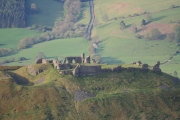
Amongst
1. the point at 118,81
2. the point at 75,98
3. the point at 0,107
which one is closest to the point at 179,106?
the point at 118,81

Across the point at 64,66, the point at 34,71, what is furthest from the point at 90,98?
the point at 34,71

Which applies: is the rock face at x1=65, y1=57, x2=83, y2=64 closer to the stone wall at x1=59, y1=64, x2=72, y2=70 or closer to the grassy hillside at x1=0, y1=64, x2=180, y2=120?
the stone wall at x1=59, y1=64, x2=72, y2=70

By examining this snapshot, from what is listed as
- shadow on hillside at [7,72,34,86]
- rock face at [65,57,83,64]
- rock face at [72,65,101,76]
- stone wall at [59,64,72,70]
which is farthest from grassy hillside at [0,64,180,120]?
rock face at [65,57,83,64]

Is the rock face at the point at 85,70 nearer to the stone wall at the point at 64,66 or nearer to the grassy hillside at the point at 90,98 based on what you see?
the grassy hillside at the point at 90,98

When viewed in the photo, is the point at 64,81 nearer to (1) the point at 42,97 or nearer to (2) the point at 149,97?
(1) the point at 42,97

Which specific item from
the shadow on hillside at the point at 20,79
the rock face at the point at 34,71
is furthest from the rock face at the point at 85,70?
the shadow on hillside at the point at 20,79

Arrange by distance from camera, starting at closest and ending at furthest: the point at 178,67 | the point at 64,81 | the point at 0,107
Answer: the point at 0,107 → the point at 64,81 → the point at 178,67

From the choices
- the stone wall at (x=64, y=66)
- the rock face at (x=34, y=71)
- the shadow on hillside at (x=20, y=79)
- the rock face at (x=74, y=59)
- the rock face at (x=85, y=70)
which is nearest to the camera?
the rock face at (x=85, y=70)
